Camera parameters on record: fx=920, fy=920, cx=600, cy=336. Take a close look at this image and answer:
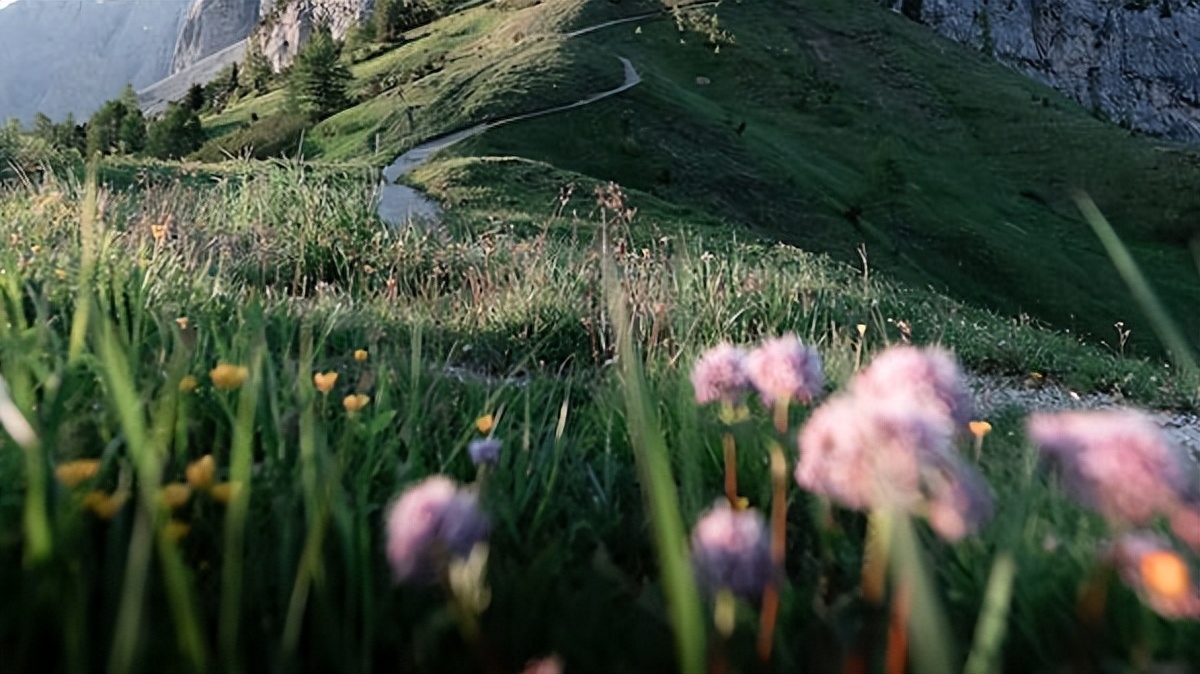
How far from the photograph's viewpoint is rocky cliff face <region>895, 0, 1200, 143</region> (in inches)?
3484

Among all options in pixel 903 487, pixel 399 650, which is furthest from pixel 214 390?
pixel 903 487

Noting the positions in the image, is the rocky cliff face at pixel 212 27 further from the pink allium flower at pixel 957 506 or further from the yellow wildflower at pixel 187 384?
the pink allium flower at pixel 957 506

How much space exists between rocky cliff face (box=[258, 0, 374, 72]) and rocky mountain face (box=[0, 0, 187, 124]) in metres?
60.6

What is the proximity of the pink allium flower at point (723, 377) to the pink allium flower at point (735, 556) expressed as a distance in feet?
1.94

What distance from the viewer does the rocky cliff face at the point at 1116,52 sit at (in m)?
88.5

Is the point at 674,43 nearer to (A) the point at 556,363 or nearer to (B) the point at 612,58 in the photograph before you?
(B) the point at 612,58

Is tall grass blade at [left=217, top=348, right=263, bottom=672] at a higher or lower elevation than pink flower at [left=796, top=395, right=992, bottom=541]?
lower

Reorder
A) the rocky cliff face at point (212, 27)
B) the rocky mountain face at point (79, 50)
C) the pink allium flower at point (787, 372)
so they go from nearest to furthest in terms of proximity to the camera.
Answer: the pink allium flower at point (787, 372), the rocky mountain face at point (79, 50), the rocky cliff face at point (212, 27)

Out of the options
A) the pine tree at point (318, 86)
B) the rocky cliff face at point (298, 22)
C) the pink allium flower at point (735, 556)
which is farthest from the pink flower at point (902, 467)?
the rocky cliff face at point (298, 22)

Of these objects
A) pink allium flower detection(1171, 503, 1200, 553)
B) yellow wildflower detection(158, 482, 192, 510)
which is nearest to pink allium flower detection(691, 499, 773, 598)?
pink allium flower detection(1171, 503, 1200, 553)

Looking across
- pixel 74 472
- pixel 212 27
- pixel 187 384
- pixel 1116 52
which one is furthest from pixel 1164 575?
pixel 212 27

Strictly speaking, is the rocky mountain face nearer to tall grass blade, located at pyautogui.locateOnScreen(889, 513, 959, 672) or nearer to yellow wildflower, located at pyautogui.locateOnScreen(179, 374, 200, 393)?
yellow wildflower, located at pyautogui.locateOnScreen(179, 374, 200, 393)

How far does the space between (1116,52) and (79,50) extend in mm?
172932

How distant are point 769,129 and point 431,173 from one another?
79.6 ft
